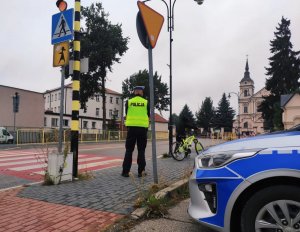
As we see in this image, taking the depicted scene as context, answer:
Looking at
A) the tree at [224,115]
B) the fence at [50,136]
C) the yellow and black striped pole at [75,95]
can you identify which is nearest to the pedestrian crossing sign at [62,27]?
the yellow and black striped pole at [75,95]

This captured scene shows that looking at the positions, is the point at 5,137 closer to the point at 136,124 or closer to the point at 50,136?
the point at 50,136

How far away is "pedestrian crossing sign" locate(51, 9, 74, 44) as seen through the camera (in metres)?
6.62

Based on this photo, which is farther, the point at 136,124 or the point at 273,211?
the point at 136,124

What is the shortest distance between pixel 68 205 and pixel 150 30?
119 inches

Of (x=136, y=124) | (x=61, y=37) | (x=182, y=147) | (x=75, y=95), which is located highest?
(x=61, y=37)

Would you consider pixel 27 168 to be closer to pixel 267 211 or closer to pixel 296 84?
pixel 267 211

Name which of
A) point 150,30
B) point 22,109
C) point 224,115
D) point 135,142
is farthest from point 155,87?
point 150,30

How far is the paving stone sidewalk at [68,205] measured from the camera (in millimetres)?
3834

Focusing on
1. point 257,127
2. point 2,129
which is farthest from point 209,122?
point 2,129

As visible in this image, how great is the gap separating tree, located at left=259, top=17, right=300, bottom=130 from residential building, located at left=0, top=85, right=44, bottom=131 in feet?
113

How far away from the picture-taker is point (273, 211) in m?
2.76

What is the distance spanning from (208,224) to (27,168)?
7.27 m

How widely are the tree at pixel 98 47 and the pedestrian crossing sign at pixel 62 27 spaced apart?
34.5m

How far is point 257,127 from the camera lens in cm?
10300
